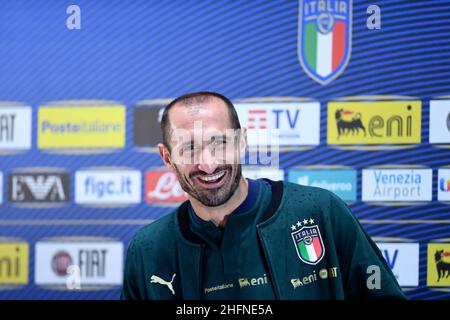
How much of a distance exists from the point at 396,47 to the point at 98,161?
113 cm

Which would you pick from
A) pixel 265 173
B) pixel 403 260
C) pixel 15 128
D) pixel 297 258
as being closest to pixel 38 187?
pixel 15 128

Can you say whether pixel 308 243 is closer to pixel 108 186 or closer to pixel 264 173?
pixel 264 173

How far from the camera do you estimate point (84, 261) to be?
1964 millimetres

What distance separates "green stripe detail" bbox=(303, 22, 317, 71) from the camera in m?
1.88

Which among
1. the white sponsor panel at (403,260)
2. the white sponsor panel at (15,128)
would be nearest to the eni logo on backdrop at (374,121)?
the white sponsor panel at (403,260)

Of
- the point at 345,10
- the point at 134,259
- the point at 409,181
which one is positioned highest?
the point at 345,10

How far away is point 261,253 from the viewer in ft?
5.43

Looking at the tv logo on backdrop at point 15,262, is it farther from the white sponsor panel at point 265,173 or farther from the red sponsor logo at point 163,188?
the white sponsor panel at point 265,173

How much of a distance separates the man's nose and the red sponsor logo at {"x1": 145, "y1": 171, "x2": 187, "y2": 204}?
0.30 metres

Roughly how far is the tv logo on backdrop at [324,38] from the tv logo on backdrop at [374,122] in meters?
0.13

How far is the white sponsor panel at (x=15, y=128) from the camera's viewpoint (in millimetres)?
1972

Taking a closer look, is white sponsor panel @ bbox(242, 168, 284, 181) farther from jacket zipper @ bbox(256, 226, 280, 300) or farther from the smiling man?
jacket zipper @ bbox(256, 226, 280, 300)
